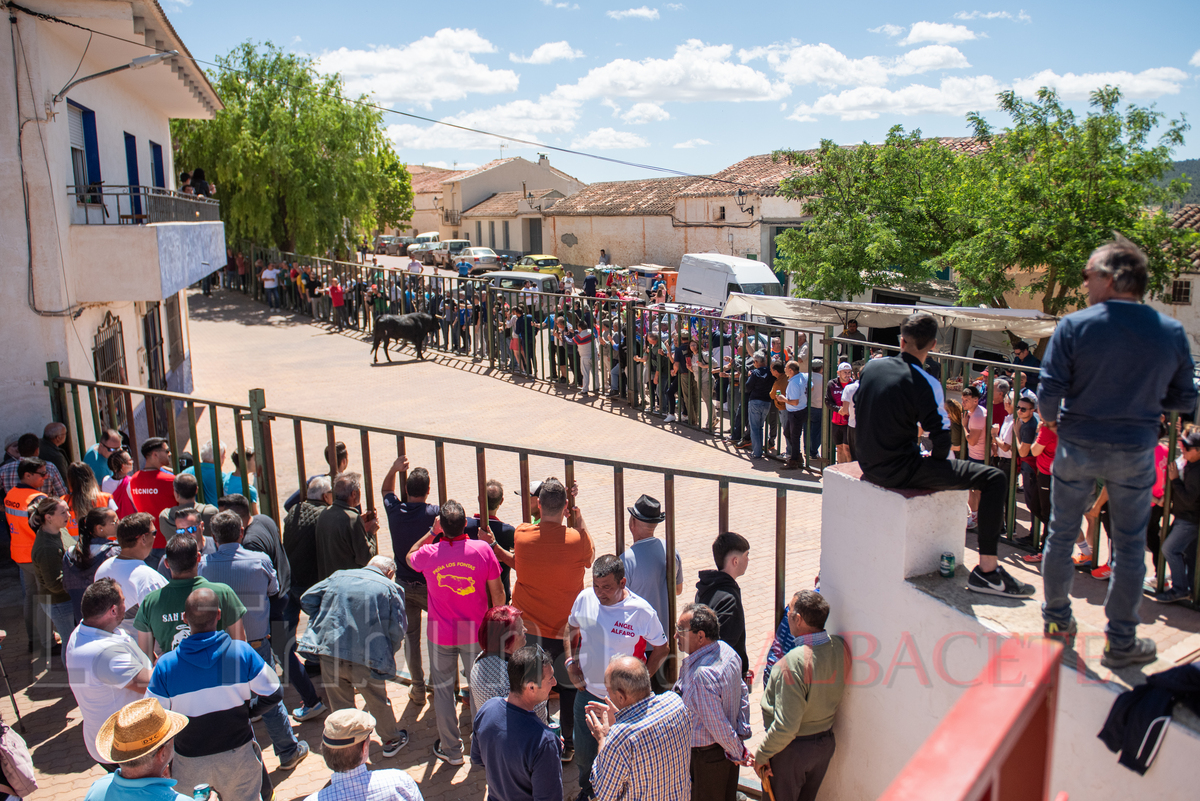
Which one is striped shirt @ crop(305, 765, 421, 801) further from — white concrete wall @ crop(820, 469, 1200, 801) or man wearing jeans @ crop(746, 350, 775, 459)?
man wearing jeans @ crop(746, 350, 775, 459)

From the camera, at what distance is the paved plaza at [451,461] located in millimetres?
5246

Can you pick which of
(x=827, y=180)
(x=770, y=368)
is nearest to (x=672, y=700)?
(x=770, y=368)

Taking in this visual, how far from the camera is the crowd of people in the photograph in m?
3.83

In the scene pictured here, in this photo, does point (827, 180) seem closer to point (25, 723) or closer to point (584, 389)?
point (584, 389)

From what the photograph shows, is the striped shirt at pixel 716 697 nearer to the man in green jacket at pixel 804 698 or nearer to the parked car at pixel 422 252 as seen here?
the man in green jacket at pixel 804 698

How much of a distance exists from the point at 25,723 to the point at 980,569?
6.13 metres

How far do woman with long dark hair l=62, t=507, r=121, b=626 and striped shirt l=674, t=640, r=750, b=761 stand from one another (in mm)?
4086

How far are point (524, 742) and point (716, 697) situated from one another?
0.98m

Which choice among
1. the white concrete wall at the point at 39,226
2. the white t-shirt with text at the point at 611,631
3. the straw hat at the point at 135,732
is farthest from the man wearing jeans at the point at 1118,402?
the white concrete wall at the point at 39,226

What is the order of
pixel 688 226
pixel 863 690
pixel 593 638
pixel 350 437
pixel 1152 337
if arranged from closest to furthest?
pixel 1152 337, pixel 863 690, pixel 593 638, pixel 350 437, pixel 688 226

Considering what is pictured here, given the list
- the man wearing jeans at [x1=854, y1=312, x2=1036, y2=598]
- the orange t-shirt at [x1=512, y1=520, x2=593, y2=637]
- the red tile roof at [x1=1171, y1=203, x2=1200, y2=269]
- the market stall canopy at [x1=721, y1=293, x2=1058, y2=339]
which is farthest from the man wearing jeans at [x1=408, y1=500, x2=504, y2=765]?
the red tile roof at [x1=1171, y1=203, x2=1200, y2=269]

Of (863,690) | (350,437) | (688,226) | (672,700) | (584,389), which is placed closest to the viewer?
(672,700)

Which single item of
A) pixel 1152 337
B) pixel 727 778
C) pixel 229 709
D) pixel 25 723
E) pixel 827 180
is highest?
pixel 827 180

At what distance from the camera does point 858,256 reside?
2083 centimetres
